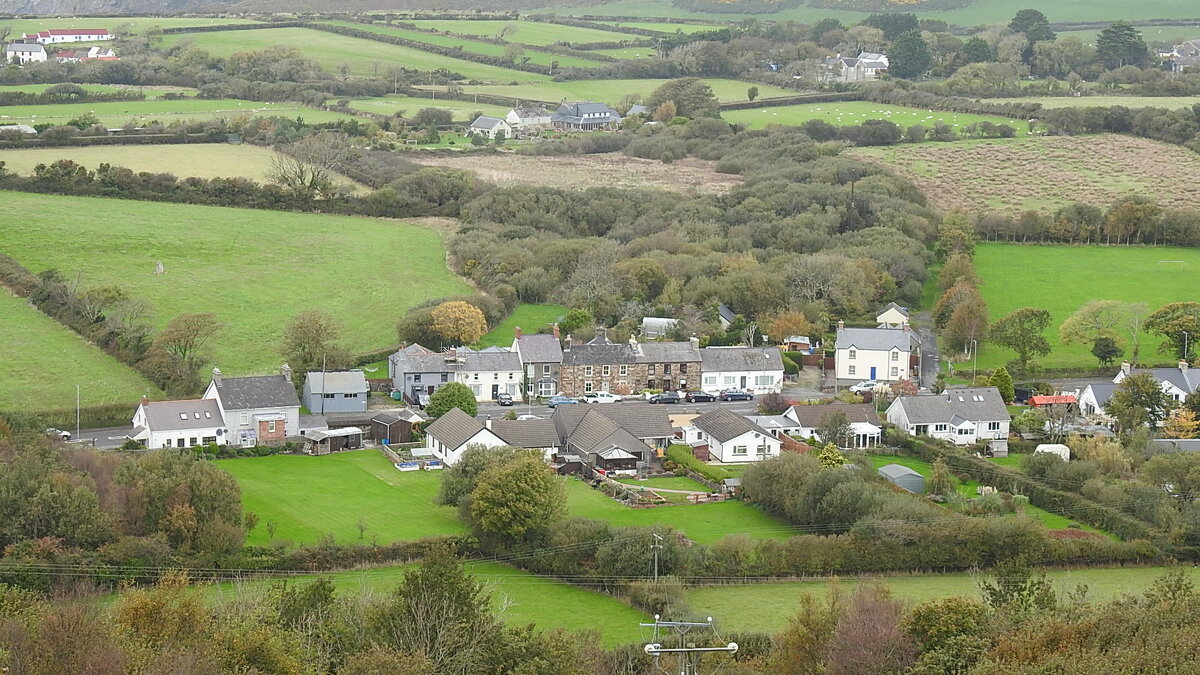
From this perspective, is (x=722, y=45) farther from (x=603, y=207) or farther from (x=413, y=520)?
(x=413, y=520)

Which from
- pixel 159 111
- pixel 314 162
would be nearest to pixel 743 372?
pixel 314 162

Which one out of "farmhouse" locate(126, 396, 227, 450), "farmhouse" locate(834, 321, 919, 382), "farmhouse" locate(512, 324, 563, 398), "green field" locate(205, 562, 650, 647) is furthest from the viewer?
"farmhouse" locate(834, 321, 919, 382)

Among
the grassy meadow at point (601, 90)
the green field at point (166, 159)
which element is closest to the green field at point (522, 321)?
the green field at point (166, 159)

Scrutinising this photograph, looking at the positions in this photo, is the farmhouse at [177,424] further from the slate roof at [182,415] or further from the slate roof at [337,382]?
the slate roof at [337,382]

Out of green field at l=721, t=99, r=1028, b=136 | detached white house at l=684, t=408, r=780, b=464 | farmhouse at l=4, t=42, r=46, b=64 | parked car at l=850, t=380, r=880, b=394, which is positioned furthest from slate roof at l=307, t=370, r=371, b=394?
farmhouse at l=4, t=42, r=46, b=64

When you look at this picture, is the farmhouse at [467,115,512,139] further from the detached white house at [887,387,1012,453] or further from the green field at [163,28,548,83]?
the detached white house at [887,387,1012,453]

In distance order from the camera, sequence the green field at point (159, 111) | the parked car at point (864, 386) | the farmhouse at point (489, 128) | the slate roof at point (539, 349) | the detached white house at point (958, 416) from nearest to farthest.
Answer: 1. the detached white house at point (958, 416)
2. the parked car at point (864, 386)
3. the slate roof at point (539, 349)
4. the green field at point (159, 111)
5. the farmhouse at point (489, 128)
